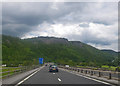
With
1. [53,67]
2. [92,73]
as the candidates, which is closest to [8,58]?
[53,67]

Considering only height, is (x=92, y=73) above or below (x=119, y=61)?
below

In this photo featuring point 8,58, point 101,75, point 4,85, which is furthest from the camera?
point 8,58

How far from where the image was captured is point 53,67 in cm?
3438

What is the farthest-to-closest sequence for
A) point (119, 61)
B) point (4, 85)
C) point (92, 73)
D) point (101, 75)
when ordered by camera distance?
point (92, 73) → point (119, 61) → point (101, 75) → point (4, 85)

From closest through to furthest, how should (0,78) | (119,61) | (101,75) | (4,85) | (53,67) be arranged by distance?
1. (4,85)
2. (0,78)
3. (101,75)
4. (119,61)
5. (53,67)

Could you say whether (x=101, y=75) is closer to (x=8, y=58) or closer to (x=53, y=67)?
(x=53, y=67)

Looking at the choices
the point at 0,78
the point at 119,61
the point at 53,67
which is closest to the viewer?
the point at 0,78

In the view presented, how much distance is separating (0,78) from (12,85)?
2.80m

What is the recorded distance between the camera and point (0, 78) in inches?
549

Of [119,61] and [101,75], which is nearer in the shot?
[101,75]

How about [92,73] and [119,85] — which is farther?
[92,73]

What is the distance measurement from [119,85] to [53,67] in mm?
23375

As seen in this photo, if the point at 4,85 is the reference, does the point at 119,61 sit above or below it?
above

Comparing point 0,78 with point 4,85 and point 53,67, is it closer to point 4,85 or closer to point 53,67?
point 4,85
